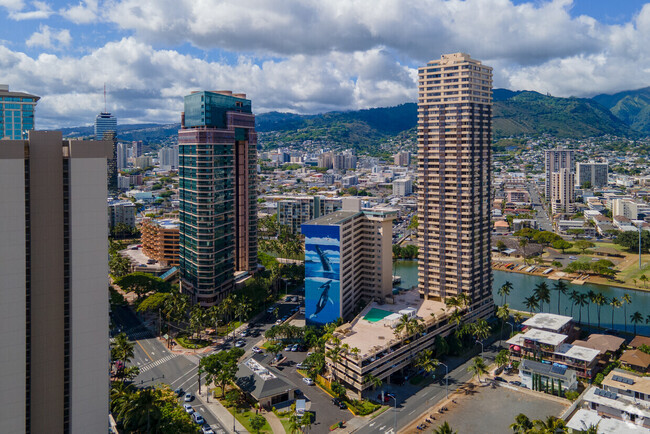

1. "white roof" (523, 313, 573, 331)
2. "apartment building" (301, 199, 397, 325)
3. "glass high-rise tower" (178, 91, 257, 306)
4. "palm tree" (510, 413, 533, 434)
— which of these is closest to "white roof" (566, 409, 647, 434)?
"palm tree" (510, 413, 533, 434)

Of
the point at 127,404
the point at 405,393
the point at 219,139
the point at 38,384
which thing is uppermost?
the point at 219,139

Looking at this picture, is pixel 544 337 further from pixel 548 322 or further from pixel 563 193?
pixel 563 193

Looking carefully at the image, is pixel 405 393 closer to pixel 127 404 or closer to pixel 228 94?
pixel 127 404

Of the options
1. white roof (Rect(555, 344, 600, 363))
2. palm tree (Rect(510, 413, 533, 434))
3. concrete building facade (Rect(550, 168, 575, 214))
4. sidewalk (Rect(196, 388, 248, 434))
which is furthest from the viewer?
concrete building facade (Rect(550, 168, 575, 214))

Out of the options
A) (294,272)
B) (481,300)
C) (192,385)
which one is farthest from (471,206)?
(192,385)

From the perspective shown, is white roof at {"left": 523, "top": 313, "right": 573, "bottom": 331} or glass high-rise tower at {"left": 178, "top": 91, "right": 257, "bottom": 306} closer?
white roof at {"left": 523, "top": 313, "right": 573, "bottom": 331}

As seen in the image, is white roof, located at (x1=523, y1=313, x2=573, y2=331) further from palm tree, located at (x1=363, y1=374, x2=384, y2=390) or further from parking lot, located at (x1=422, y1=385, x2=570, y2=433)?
palm tree, located at (x1=363, y1=374, x2=384, y2=390)

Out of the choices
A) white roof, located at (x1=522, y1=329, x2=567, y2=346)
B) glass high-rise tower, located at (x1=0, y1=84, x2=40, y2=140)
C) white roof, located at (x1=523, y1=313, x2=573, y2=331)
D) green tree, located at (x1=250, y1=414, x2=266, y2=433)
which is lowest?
green tree, located at (x1=250, y1=414, x2=266, y2=433)
